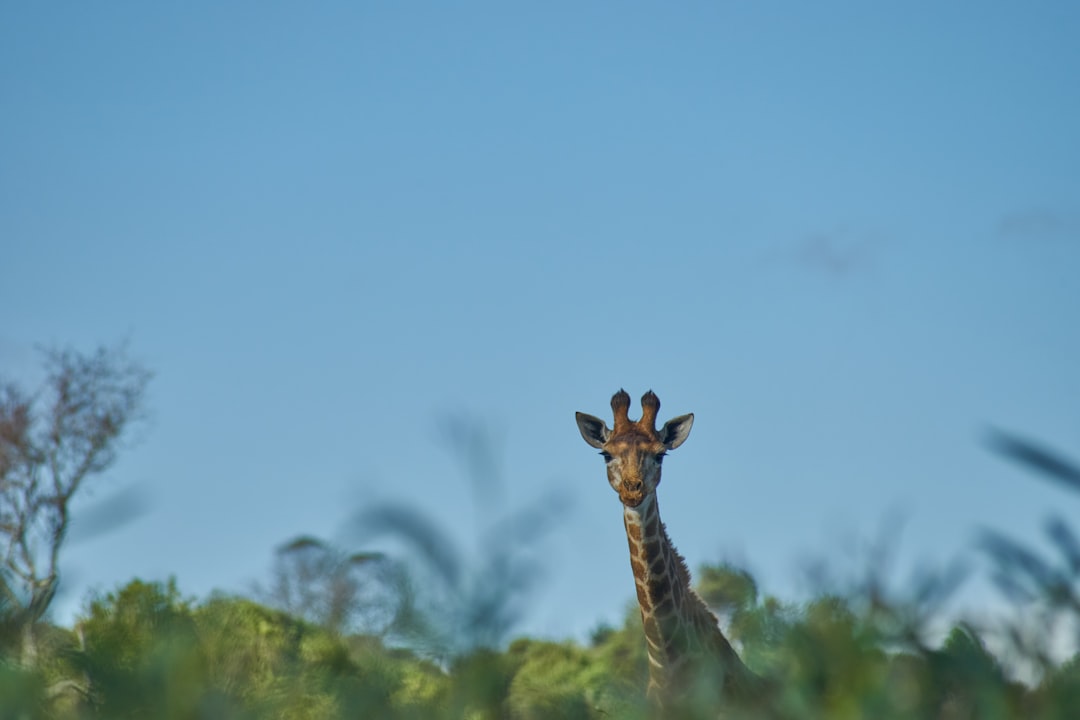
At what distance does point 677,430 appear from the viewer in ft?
42.7

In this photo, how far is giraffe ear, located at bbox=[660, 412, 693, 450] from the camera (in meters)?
12.8

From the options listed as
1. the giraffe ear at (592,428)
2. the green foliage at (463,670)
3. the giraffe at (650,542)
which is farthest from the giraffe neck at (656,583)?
the green foliage at (463,670)

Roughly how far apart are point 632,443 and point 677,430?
4.10ft

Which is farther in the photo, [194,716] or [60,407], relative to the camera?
[60,407]

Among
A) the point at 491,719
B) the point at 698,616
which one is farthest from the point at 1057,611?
the point at 698,616

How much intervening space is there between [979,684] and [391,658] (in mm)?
653

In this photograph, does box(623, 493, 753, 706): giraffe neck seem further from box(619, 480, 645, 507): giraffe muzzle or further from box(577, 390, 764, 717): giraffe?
box(619, 480, 645, 507): giraffe muzzle

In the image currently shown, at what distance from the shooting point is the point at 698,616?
38.2 feet

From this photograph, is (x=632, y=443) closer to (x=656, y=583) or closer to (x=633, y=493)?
(x=633, y=493)

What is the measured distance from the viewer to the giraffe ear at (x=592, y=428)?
41.5 feet

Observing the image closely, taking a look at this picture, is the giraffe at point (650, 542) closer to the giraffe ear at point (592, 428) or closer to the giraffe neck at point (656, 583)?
the giraffe neck at point (656, 583)

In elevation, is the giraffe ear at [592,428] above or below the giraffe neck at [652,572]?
above

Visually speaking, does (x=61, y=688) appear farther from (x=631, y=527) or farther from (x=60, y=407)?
(x=60, y=407)

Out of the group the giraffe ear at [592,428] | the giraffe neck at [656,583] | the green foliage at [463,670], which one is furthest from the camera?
the giraffe ear at [592,428]
